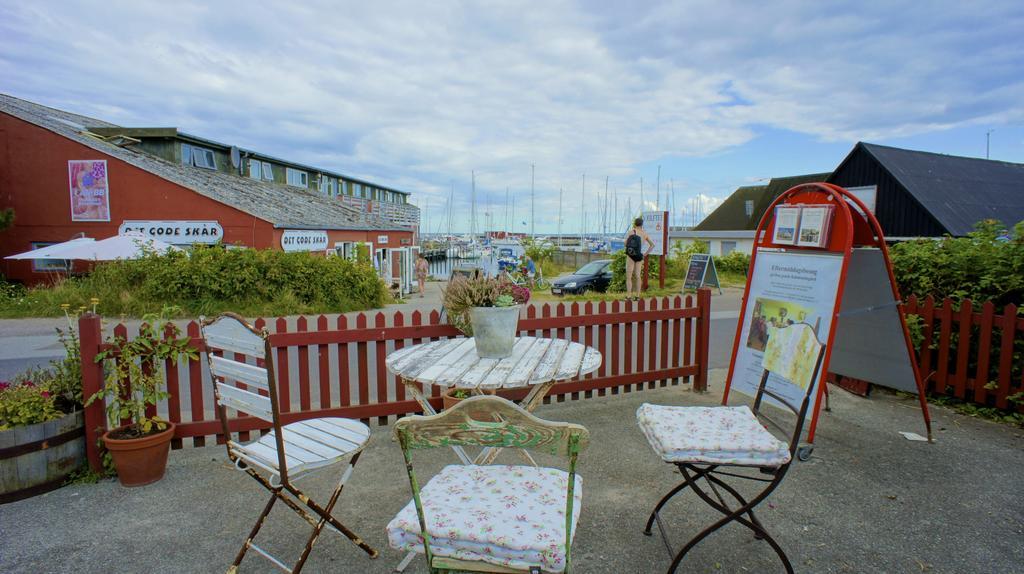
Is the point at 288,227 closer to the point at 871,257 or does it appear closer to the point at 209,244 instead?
the point at 209,244

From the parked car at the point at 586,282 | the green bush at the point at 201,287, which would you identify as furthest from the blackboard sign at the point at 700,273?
the green bush at the point at 201,287

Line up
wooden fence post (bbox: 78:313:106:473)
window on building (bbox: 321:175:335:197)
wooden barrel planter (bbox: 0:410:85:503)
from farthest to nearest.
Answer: window on building (bbox: 321:175:335:197), wooden fence post (bbox: 78:313:106:473), wooden barrel planter (bbox: 0:410:85:503)

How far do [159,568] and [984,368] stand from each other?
6574mm

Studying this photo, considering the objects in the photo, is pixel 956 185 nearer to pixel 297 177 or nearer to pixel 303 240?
pixel 303 240

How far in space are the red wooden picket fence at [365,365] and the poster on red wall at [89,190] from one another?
1559 centimetres

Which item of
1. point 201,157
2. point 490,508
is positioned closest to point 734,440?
point 490,508

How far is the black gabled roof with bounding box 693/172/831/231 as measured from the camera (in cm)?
3908

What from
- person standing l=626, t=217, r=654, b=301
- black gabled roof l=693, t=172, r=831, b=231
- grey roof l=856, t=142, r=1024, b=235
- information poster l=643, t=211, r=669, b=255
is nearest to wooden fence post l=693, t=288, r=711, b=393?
person standing l=626, t=217, r=654, b=301

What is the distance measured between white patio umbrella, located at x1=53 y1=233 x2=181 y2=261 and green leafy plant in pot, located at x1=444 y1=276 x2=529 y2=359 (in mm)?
14390

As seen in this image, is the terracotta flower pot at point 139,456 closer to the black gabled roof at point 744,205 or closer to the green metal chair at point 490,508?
the green metal chair at point 490,508

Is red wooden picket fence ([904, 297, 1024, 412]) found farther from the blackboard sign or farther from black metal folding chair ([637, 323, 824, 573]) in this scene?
the blackboard sign

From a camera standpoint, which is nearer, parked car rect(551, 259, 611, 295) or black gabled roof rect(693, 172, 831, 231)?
parked car rect(551, 259, 611, 295)

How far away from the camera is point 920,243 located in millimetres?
6543

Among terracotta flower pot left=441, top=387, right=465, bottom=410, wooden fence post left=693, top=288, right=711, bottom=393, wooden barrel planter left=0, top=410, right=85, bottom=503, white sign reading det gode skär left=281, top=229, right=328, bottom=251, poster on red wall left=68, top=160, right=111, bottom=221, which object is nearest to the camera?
wooden barrel planter left=0, top=410, right=85, bottom=503
